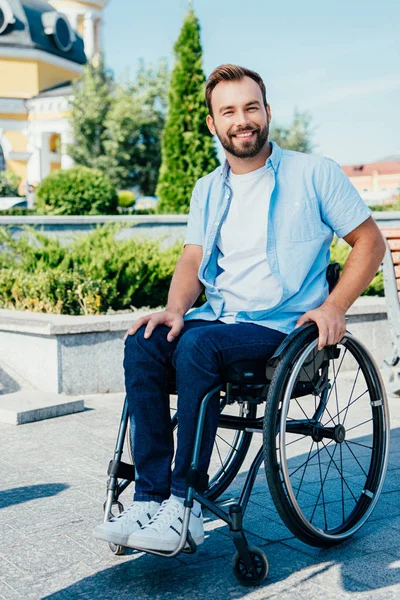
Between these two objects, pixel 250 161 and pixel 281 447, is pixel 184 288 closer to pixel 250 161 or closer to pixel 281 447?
pixel 250 161

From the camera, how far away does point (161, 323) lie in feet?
9.61

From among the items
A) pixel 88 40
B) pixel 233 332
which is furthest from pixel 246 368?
pixel 88 40

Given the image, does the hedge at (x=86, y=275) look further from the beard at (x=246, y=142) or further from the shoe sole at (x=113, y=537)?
the shoe sole at (x=113, y=537)

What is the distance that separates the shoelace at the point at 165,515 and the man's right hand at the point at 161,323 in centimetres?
53

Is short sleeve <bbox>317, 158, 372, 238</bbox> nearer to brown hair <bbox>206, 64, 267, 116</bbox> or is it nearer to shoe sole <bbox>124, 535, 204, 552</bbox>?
brown hair <bbox>206, 64, 267, 116</bbox>

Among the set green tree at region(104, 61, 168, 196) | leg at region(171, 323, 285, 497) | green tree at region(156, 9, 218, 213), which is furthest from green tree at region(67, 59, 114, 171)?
leg at region(171, 323, 285, 497)

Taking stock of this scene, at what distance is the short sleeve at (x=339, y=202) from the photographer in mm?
3016

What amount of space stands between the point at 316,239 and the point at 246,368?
555 mm

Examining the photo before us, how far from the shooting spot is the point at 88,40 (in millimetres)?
47781

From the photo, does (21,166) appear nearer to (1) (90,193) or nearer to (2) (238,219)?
(1) (90,193)

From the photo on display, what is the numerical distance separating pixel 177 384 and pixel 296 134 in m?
41.7

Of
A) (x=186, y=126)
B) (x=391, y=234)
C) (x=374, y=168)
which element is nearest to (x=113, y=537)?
(x=391, y=234)

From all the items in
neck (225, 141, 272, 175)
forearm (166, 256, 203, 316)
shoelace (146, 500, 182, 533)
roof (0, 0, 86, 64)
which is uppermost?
roof (0, 0, 86, 64)

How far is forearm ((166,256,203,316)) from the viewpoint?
3.11m
